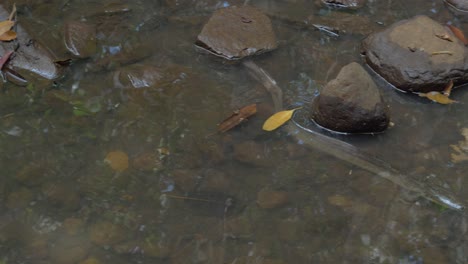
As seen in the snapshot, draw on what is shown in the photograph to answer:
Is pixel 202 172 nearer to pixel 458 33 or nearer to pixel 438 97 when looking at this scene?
pixel 438 97

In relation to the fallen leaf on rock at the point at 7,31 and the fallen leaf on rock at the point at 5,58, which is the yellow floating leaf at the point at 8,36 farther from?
the fallen leaf on rock at the point at 5,58

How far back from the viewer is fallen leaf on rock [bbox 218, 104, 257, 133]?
136 inches

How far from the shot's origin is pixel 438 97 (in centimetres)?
376

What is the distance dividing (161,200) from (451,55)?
7.09ft

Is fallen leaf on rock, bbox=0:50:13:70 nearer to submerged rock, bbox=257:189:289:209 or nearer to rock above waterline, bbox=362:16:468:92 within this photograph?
submerged rock, bbox=257:189:289:209

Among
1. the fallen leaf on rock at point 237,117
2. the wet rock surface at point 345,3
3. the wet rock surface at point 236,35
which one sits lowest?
the wet rock surface at point 345,3

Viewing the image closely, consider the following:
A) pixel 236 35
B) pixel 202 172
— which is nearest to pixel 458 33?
pixel 236 35

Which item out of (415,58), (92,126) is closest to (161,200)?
(92,126)

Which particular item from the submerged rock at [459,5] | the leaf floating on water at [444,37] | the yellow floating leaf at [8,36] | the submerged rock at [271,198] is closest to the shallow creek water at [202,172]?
the submerged rock at [271,198]

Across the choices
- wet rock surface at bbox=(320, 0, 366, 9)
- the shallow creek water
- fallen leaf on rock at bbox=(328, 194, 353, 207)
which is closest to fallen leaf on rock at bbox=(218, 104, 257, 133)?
the shallow creek water

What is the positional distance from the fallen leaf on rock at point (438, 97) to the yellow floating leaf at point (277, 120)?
3.03ft

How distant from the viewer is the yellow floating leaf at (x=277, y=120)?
3.47 meters

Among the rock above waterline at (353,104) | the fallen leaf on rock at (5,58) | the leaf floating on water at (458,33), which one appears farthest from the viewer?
the leaf floating on water at (458,33)

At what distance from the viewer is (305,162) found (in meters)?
3.26
